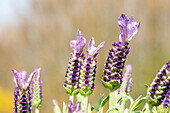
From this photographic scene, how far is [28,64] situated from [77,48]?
231 inches

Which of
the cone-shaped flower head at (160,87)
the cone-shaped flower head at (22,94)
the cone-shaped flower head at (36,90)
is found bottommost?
the cone-shaped flower head at (160,87)

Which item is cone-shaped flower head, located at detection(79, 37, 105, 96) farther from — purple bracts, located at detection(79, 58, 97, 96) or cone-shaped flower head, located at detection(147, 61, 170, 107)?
cone-shaped flower head, located at detection(147, 61, 170, 107)

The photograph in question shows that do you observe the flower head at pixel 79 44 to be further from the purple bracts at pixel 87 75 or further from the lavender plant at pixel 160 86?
the lavender plant at pixel 160 86

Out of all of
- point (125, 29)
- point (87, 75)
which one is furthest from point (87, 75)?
point (125, 29)

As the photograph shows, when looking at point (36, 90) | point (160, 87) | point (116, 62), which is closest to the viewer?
point (160, 87)

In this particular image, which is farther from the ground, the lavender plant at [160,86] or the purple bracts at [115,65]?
the purple bracts at [115,65]

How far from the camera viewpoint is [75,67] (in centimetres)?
70

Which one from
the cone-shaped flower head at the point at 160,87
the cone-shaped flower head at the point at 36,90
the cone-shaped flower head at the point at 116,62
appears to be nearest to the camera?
the cone-shaped flower head at the point at 160,87

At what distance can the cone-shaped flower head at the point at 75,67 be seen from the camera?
70 cm

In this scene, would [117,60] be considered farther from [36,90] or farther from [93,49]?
[36,90]

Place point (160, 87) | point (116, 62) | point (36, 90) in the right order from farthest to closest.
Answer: point (36, 90) → point (116, 62) → point (160, 87)

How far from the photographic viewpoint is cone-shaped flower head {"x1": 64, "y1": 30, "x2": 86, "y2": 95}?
70 cm

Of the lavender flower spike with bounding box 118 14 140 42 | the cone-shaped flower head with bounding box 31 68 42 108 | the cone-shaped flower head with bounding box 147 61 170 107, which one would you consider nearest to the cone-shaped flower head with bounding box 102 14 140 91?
the lavender flower spike with bounding box 118 14 140 42

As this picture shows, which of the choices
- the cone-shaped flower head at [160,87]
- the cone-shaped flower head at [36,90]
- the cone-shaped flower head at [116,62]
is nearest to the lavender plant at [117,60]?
the cone-shaped flower head at [116,62]
